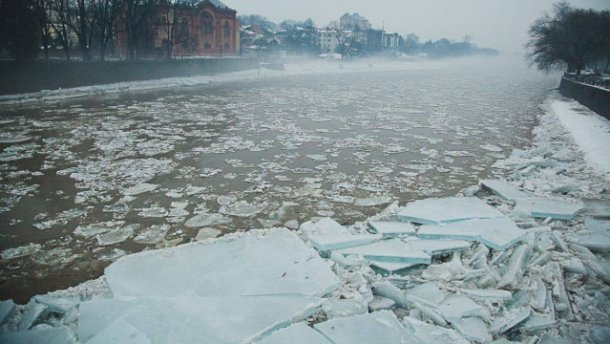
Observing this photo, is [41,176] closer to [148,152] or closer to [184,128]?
[148,152]

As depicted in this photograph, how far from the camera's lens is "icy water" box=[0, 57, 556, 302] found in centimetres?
429

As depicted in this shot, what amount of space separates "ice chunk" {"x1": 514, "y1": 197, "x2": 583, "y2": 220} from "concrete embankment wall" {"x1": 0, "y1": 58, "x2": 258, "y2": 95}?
21.6 m

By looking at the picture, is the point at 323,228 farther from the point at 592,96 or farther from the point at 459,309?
the point at 592,96

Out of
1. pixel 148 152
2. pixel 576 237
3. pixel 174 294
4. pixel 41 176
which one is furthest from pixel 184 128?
pixel 576 237

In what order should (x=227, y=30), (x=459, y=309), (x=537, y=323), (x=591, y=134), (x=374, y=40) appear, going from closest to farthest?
(x=537, y=323) → (x=459, y=309) → (x=591, y=134) → (x=227, y=30) → (x=374, y=40)

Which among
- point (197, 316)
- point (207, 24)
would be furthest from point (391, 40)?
point (197, 316)

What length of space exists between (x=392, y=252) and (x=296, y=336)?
1.53m

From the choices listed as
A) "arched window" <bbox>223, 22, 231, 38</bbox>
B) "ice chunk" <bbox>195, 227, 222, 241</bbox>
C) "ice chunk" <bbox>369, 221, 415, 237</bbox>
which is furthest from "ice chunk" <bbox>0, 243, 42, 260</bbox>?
"arched window" <bbox>223, 22, 231, 38</bbox>

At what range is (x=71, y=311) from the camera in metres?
2.80

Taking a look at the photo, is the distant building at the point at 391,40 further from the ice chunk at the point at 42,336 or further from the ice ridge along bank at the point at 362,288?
the ice chunk at the point at 42,336

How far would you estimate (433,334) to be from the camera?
2613 mm

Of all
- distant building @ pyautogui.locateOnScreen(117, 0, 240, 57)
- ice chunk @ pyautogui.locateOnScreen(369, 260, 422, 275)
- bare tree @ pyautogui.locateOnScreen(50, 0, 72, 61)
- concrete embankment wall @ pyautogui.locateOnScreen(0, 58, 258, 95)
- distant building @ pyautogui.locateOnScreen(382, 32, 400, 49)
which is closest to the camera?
ice chunk @ pyautogui.locateOnScreen(369, 260, 422, 275)

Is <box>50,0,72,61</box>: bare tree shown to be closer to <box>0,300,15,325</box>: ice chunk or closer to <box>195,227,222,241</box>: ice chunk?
<box>195,227,222,241</box>: ice chunk

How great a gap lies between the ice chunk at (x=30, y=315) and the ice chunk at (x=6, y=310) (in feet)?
0.32
